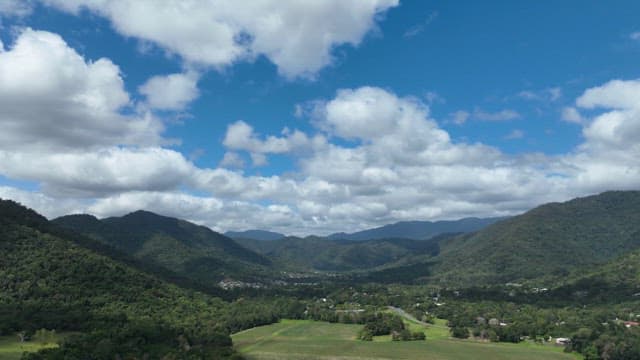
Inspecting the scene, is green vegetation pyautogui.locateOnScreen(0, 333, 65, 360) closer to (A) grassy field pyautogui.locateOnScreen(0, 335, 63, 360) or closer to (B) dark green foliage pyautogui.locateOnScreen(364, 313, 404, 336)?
(A) grassy field pyautogui.locateOnScreen(0, 335, 63, 360)

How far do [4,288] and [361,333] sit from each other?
107822mm

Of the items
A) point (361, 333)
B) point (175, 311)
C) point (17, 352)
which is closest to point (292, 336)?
point (361, 333)

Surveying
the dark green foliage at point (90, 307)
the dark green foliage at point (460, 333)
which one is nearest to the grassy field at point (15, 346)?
the dark green foliage at point (90, 307)

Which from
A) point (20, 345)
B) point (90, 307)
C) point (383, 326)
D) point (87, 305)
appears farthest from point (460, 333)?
point (20, 345)

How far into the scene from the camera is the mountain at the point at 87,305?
416 ft

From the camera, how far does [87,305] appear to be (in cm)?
15800

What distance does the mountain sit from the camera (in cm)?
12694

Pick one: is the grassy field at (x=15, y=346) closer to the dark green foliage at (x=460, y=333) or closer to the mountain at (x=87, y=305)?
the mountain at (x=87, y=305)

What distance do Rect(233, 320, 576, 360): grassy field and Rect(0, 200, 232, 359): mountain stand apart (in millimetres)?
13408

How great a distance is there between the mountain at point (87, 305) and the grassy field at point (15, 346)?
4552 mm

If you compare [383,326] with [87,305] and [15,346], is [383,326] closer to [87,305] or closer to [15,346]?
[87,305]

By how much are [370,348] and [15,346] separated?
90.8 m

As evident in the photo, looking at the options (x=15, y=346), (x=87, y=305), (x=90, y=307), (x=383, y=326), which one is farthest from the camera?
(x=383, y=326)

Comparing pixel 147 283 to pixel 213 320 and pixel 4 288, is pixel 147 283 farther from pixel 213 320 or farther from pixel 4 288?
pixel 4 288
